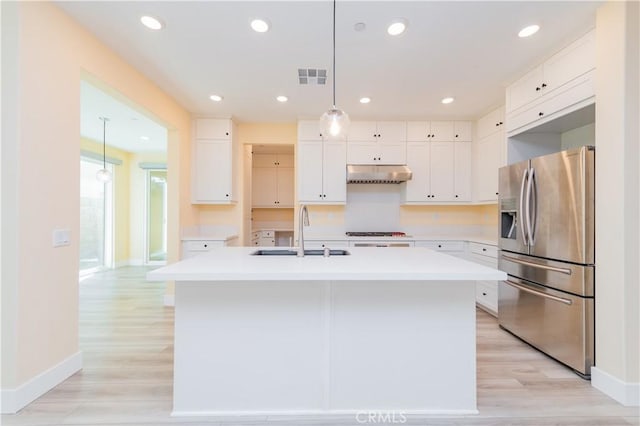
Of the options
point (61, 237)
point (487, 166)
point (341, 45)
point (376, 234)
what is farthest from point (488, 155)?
point (61, 237)

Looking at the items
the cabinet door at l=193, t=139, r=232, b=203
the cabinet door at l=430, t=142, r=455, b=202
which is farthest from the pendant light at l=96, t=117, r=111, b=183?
the cabinet door at l=430, t=142, r=455, b=202

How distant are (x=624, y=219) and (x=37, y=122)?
388 centimetres

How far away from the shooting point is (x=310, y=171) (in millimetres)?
4461

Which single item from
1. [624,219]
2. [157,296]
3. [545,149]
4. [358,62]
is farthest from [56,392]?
[545,149]

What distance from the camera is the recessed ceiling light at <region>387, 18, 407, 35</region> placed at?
224 cm

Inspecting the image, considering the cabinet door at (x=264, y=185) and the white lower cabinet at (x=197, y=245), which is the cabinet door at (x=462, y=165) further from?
the white lower cabinet at (x=197, y=245)

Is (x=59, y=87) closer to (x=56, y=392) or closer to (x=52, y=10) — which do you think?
(x=52, y=10)

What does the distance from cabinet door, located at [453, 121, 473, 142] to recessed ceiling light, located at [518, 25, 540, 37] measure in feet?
6.97

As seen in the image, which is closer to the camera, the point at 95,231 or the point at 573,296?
the point at 573,296

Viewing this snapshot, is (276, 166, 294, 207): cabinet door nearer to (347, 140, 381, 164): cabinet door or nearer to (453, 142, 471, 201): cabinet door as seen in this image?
(347, 140, 381, 164): cabinet door

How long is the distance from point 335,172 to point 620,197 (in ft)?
10.1

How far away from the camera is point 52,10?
2.08m

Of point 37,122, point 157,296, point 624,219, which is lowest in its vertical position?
point 157,296

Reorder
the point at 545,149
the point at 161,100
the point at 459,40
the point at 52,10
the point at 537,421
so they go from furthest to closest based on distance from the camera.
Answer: the point at 161,100 → the point at 545,149 → the point at 459,40 → the point at 52,10 → the point at 537,421
